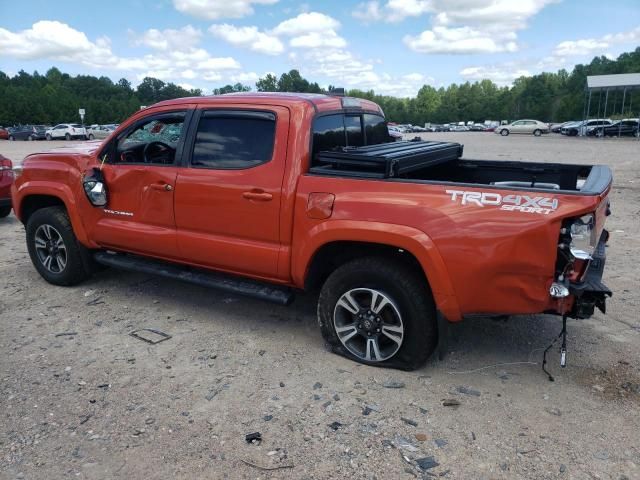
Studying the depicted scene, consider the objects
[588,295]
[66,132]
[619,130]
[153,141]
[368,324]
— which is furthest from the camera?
[66,132]

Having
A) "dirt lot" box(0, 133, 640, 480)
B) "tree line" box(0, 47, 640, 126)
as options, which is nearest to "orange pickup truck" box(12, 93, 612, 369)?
"dirt lot" box(0, 133, 640, 480)

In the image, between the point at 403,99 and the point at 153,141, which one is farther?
the point at 403,99

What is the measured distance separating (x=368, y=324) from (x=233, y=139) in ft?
5.88

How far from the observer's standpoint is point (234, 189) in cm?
404

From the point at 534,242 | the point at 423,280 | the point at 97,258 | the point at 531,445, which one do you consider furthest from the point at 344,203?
the point at 97,258

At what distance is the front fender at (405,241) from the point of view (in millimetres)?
3297

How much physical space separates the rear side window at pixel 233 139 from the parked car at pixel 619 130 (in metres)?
42.4

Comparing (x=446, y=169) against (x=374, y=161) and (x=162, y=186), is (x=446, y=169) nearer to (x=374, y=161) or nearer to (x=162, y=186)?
(x=374, y=161)

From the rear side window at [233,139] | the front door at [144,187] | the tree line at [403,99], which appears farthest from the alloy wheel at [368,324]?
the tree line at [403,99]

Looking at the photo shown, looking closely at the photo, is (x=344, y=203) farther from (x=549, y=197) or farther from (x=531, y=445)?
(x=531, y=445)

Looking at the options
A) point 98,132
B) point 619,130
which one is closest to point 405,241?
point 619,130

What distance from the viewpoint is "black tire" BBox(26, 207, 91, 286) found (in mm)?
5258

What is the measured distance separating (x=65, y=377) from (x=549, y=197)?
11.1 ft

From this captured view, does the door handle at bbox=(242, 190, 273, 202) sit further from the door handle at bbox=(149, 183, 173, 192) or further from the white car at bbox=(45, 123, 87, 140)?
the white car at bbox=(45, 123, 87, 140)
